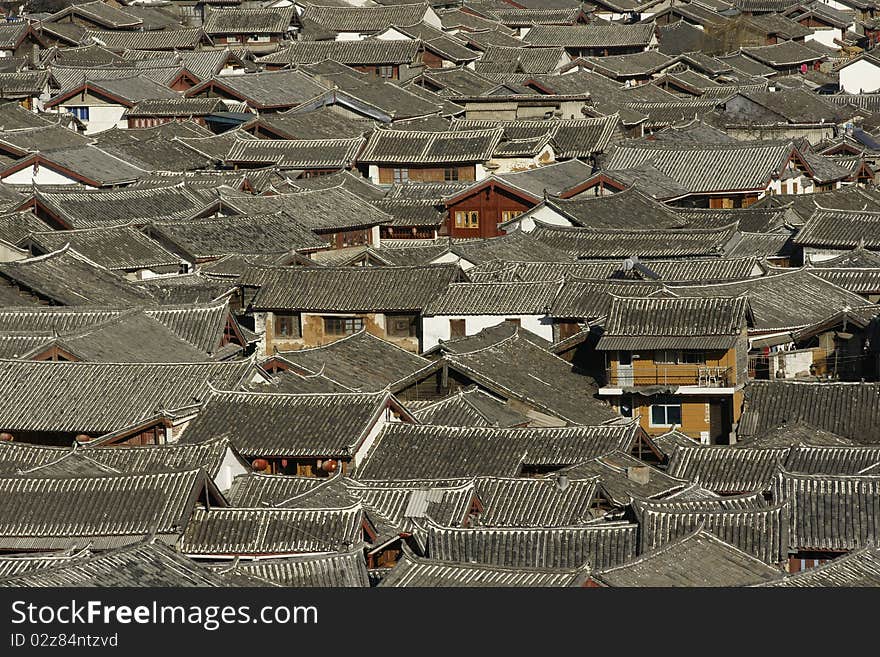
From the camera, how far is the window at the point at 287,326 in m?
45.7

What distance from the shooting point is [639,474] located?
105 ft

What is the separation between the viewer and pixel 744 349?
40594mm

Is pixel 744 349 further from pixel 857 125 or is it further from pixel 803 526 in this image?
pixel 857 125

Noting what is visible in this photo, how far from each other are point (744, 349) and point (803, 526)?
1214 cm

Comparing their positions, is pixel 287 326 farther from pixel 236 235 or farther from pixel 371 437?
pixel 371 437

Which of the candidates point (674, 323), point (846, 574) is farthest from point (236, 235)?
point (846, 574)

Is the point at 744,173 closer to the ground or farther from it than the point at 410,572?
farther from it

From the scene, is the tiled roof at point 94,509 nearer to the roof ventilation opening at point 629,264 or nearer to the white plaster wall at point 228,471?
the white plaster wall at point 228,471

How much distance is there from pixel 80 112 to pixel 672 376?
43988 mm

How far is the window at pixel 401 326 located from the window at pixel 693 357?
→ 7.75m

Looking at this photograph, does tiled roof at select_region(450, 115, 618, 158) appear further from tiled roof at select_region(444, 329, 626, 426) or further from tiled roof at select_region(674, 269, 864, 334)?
tiled roof at select_region(444, 329, 626, 426)

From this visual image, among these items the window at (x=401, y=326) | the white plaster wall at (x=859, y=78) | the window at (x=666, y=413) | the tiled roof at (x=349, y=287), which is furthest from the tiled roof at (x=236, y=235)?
the white plaster wall at (x=859, y=78)

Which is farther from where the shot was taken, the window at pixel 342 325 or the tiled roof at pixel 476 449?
the window at pixel 342 325

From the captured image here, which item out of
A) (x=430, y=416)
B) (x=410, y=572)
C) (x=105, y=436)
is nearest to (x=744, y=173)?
(x=430, y=416)
